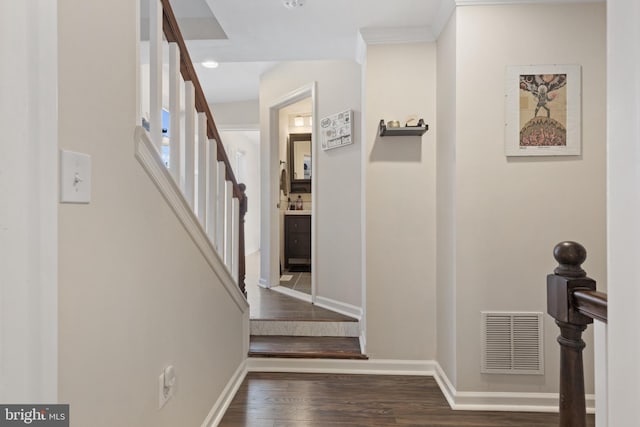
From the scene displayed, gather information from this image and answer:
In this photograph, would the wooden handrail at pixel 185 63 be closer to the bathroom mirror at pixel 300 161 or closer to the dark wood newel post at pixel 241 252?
the dark wood newel post at pixel 241 252

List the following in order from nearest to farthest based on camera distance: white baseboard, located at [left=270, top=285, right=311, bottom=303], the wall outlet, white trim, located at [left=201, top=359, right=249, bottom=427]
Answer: the wall outlet
white trim, located at [left=201, top=359, right=249, bottom=427]
white baseboard, located at [left=270, top=285, right=311, bottom=303]

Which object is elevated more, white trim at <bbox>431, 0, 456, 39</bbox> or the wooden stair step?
white trim at <bbox>431, 0, 456, 39</bbox>

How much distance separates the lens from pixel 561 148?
1.94 metres

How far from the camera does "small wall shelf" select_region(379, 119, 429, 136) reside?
2217mm

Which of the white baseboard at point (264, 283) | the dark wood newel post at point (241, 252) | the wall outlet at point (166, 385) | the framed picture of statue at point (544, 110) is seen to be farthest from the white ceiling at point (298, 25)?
the white baseboard at point (264, 283)

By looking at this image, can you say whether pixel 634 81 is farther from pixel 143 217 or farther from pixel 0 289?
pixel 143 217

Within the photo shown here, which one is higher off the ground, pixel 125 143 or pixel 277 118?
pixel 277 118

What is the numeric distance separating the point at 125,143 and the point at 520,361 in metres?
2.31

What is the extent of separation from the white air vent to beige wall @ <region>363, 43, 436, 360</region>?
42cm

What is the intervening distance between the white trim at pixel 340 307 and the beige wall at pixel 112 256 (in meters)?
1.71

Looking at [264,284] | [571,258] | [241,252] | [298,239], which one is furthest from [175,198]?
[298,239]

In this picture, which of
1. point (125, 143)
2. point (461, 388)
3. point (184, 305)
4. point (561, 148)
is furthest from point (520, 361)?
point (125, 143)

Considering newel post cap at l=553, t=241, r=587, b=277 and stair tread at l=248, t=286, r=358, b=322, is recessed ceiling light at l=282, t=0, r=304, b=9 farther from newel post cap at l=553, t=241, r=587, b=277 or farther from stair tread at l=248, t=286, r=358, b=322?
stair tread at l=248, t=286, r=358, b=322

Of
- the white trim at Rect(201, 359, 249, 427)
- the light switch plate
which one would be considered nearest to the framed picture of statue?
the light switch plate
